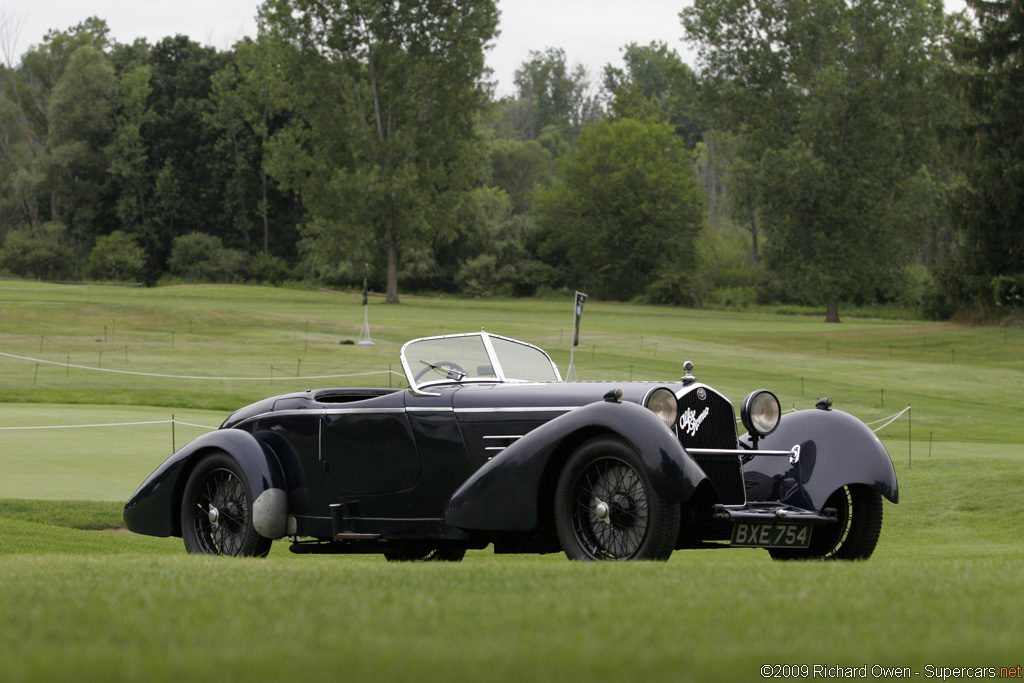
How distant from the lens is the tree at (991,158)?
4544 centimetres

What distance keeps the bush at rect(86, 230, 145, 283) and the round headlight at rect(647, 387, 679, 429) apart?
8181 centimetres

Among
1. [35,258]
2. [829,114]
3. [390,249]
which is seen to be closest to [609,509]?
[829,114]

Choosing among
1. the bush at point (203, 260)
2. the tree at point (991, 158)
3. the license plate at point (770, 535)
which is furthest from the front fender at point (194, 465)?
the bush at point (203, 260)

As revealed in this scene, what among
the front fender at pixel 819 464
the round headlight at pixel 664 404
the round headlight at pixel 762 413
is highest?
the round headlight at pixel 664 404

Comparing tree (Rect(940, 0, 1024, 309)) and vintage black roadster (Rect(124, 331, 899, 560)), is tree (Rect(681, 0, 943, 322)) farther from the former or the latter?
vintage black roadster (Rect(124, 331, 899, 560))

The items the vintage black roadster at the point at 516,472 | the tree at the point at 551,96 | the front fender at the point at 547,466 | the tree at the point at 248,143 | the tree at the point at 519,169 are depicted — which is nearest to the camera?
the front fender at the point at 547,466

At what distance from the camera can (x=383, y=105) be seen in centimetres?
7162

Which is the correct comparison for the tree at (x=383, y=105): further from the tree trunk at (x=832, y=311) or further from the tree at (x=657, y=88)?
the tree trunk at (x=832, y=311)

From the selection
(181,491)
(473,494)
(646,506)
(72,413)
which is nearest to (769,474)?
(646,506)

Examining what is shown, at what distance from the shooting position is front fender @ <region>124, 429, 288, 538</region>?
8305 millimetres

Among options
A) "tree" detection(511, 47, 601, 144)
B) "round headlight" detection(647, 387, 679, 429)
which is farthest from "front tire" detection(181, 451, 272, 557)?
"tree" detection(511, 47, 601, 144)

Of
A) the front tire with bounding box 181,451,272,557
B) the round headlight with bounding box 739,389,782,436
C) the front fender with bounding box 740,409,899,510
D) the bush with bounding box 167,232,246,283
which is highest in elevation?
the bush with bounding box 167,232,246,283

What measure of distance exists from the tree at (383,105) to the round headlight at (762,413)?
203 feet

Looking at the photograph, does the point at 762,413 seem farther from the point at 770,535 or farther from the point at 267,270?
the point at 267,270
